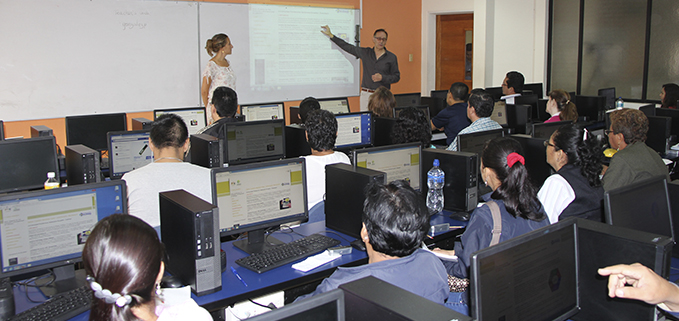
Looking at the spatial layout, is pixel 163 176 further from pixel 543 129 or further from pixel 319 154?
pixel 543 129

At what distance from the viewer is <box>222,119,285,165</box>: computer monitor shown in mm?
4590

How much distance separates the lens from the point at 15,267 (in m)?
2.16

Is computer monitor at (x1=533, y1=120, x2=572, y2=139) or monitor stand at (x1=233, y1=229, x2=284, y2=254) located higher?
computer monitor at (x1=533, y1=120, x2=572, y2=139)

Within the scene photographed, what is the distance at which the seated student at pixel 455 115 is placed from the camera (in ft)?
18.9

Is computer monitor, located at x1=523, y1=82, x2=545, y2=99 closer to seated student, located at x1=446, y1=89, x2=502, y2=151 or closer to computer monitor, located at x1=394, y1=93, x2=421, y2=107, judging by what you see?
computer monitor, located at x1=394, y1=93, x2=421, y2=107

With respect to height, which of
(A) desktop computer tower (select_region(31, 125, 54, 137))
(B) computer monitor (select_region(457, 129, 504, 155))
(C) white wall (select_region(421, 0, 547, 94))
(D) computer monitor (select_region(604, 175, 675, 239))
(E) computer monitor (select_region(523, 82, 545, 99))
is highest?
(C) white wall (select_region(421, 0, 547, 94))

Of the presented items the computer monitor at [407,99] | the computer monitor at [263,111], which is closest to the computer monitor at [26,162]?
the computer monitor at [263,111]

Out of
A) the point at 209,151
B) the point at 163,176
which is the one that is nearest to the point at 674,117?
the point at 209,151

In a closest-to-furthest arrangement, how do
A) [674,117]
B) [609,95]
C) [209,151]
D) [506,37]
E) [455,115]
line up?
[209,151], [674,117], [455,115], [609,95], [506,37]

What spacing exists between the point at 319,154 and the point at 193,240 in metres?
1.51

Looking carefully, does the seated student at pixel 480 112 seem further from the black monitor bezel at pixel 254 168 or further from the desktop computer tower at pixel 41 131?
the desktop computer tower at pixel 41 131

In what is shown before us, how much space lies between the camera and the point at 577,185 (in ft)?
9.61

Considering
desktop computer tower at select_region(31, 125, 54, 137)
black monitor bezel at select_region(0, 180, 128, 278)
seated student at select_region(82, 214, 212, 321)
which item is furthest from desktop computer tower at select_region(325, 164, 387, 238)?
desktop computer tower at select_region(31, 125, 54, 137)

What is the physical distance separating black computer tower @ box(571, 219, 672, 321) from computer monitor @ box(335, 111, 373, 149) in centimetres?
358
